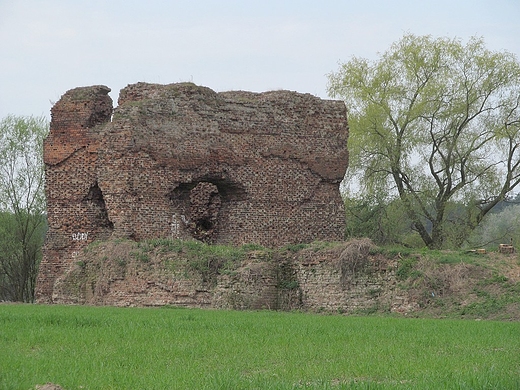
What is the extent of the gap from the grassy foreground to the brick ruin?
913cm

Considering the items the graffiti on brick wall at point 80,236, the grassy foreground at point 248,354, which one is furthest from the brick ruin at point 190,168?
the grassy foreground at point 248,354

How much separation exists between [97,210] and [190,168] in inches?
116

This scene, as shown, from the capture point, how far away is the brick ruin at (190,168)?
22828 millimetres

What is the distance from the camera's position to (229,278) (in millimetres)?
19812

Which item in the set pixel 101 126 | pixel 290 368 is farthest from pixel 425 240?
pixel 290 368

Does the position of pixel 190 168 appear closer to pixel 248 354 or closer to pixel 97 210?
pixel 97 210

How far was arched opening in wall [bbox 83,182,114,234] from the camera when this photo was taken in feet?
78.8

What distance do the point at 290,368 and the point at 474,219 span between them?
2340 cm

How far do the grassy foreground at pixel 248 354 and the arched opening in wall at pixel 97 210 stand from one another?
33.1 ft

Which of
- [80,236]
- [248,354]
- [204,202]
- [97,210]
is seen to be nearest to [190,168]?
[204,202]

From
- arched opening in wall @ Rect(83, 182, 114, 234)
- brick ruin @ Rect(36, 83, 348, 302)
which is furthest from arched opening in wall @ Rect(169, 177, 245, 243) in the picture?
arched opening in wall @ Rect(83, 182, 114, 234)

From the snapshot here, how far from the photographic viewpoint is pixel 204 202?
24.9m

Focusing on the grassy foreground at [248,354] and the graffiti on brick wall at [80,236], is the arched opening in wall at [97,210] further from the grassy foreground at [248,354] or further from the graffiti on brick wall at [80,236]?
the grassy foreground at [248,354]

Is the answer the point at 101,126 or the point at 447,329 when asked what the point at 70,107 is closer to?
the point at 101,126
